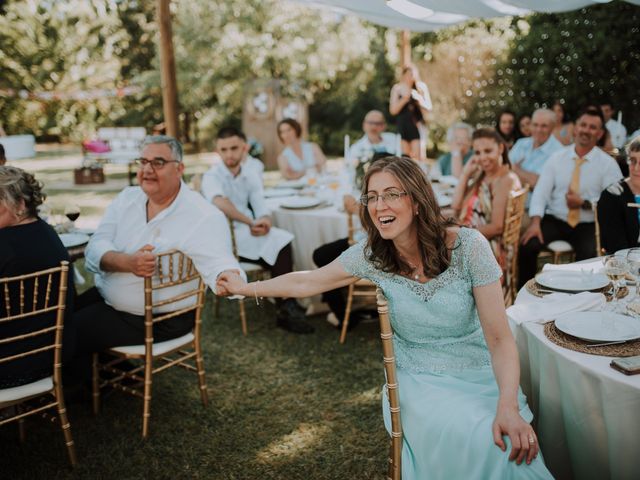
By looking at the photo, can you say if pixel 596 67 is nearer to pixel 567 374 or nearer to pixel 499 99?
pixel 499 99

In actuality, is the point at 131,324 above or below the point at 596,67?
below

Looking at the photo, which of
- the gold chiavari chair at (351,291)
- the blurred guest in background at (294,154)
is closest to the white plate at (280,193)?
the blurred guest in background at (294,154)

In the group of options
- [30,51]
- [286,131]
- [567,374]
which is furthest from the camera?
[30,51]

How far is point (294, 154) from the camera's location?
700 centimetres

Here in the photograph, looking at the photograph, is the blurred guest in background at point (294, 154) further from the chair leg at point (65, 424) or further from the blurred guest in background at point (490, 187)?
the chair leg at point (65, 424)

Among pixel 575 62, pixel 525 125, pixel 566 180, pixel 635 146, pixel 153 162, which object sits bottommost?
pixel 566 180

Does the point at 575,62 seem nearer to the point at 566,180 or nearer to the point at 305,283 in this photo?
the point at 566,180

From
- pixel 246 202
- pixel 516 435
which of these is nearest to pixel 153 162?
pixel 246 202

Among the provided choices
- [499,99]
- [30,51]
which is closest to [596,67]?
[499,99]

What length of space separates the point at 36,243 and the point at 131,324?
71 cm

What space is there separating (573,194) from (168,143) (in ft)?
10.3

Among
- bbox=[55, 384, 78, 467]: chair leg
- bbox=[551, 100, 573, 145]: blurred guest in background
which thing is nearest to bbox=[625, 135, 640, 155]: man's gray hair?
bbox=[55, 384, 78, 467]: chair leg

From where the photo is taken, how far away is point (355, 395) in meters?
3.52

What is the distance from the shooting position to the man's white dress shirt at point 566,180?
4695mm
